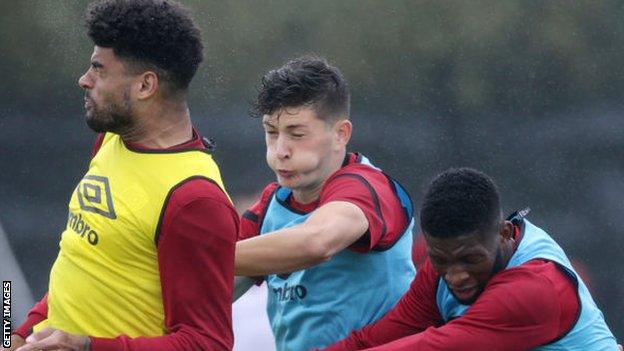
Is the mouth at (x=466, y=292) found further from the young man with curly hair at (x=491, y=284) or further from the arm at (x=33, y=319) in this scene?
the arm at (x=33, y=319)

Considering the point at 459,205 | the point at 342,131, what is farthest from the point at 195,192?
the point at 342,131

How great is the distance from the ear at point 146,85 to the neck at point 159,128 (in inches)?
1.1

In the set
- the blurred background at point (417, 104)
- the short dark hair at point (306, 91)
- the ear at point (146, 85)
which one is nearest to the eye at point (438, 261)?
the short dark hair at point (306, 91)

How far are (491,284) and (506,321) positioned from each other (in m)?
0.10

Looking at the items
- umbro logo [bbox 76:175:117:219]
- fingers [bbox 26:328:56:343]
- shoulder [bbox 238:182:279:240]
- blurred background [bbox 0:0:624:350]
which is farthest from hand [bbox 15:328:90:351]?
blurred background [bbox 0:0:624:350]

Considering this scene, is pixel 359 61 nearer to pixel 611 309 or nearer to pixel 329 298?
pixel 611 309

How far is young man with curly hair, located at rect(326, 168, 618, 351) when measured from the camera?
120 inches

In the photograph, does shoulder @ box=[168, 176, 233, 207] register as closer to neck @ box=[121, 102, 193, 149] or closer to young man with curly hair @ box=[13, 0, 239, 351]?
young man with curly hair @ box=[13, 0, 239, 351]

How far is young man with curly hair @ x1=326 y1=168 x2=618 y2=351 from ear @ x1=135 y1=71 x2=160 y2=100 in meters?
0.71

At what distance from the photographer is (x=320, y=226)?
125 inches

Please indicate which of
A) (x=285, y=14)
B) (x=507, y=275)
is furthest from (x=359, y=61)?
(x=507, y=275)

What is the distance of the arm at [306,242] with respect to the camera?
10.4ft

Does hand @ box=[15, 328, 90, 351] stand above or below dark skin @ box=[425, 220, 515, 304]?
below

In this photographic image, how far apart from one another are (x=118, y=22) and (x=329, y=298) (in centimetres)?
95
